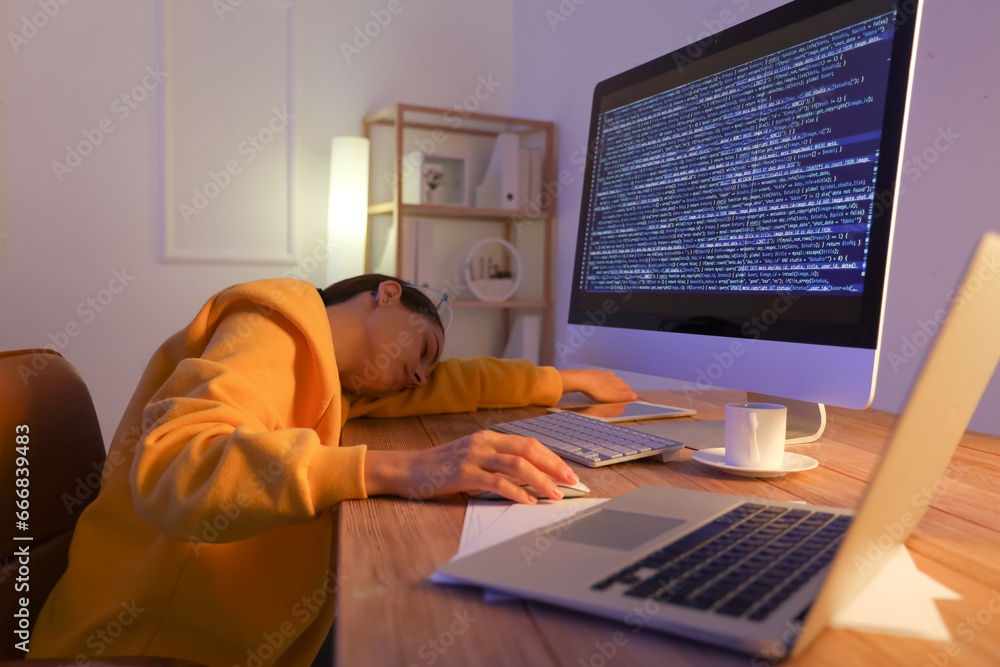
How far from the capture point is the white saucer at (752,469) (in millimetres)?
726

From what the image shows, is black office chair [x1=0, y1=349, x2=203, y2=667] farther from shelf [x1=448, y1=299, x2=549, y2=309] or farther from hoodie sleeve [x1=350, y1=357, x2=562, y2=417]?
shelf [x1=448, y1=299, x2=549, y2=309]

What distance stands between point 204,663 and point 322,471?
0.33 meters

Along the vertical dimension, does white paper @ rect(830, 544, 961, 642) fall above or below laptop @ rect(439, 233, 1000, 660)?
below

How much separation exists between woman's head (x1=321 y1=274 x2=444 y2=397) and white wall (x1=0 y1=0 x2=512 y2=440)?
1760 mm

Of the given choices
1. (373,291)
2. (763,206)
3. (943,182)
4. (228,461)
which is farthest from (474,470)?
(943,182)

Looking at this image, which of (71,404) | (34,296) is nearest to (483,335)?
(34,296)

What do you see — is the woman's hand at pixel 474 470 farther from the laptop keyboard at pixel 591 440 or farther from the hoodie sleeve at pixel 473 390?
the hoodie sleeve at pixel 473 390

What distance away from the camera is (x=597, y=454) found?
785 millimetres

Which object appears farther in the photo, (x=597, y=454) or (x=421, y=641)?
(x=597, y=454)

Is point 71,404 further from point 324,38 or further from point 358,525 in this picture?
point 324,38

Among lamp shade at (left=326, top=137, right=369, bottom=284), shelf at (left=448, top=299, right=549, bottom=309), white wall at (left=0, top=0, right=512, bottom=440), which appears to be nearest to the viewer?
white wall at (left=0, top=0, right=512, bottom=440)

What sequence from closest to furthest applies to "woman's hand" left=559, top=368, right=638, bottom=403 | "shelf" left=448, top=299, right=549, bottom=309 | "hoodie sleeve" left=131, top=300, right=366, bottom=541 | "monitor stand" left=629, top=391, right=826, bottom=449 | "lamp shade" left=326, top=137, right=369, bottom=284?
1. "hoodie sleeve" left=131, top=300, right=366, bottom=541
2. "monitor stand" left=629, top=391, right=826, bottom=449
3. "woman's hand" left=559, top=368, right=638, bottom=403
4. "lamp shade" left=326, top=137, right=369, bottom=284
5. "shelf" left=448, top=299, right=549, bottom=309

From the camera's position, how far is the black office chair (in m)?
0.74

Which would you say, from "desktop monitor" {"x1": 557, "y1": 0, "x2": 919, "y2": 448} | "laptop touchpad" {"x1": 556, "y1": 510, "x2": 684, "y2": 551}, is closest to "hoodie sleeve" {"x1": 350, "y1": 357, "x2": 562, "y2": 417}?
"desktop monitor" {"x1": 557, "y1": 0, "x2": 919, "y2": 448}
